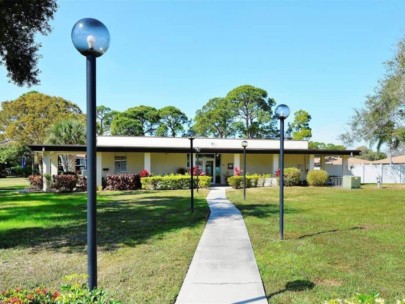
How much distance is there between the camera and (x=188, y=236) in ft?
24.9

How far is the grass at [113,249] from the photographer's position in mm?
4605

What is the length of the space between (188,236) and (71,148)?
52.3 feet

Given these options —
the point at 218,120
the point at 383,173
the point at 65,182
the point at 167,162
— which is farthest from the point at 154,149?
the point at 218,120

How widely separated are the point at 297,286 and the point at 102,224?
632 cm

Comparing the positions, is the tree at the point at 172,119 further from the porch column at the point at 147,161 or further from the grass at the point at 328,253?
the grass at the point at 328,253

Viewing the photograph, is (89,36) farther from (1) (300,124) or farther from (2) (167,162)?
(1) (300,124)

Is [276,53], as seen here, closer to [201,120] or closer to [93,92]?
[93,92]

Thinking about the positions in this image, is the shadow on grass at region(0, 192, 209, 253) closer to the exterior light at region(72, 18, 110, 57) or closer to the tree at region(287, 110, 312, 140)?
the exterior light at region(72, 18, 110, 57)

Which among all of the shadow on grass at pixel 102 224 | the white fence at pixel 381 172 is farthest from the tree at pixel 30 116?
the white fence at pixel 381 172

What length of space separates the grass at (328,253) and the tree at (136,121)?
4721cm

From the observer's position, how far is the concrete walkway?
4070 mm

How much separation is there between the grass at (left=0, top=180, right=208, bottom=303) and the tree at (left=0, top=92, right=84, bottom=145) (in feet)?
103

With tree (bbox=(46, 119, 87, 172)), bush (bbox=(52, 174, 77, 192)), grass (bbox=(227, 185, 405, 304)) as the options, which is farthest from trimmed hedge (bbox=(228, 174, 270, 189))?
tree (bbox=(46, 119, 87, 172))

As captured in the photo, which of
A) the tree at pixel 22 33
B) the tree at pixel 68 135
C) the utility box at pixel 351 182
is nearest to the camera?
the tree at pixel 22 33
